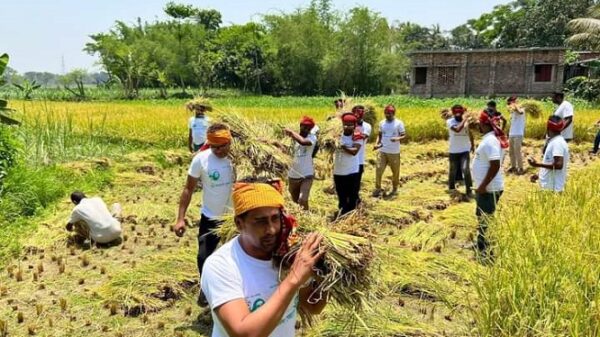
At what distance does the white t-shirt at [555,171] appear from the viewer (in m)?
5.02

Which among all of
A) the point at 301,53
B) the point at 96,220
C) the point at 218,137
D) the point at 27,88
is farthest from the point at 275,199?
the point at 301,53

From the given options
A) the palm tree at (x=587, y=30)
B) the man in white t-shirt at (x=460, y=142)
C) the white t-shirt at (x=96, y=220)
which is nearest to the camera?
the white t-shirt at (x=96, y=220)

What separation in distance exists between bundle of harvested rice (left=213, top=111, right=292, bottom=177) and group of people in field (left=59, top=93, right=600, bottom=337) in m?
0.36

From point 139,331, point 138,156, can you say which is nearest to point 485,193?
point 139,331

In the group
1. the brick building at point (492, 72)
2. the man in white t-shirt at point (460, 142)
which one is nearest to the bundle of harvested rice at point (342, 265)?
the man in white t-shirt at point (460, 142)

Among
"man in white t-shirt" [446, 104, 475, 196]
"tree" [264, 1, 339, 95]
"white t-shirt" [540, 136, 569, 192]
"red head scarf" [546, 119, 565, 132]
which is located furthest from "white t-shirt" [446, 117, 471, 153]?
"tree" [264, 1, 339, 95]

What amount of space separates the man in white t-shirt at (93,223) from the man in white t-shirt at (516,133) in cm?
676

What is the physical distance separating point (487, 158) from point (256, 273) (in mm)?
3479

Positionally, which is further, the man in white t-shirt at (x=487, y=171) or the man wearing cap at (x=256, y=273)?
the man in white t-shirt at (x=487, y=171)

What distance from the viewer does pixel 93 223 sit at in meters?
5.58

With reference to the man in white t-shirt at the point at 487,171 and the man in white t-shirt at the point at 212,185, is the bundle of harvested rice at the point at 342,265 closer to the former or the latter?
the man in white t-shirt at the point at 212,185

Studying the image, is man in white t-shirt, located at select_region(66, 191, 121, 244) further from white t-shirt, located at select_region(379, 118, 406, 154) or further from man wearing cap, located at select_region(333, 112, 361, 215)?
white t-shirt, located at select_region(379, 118, 406, 154)

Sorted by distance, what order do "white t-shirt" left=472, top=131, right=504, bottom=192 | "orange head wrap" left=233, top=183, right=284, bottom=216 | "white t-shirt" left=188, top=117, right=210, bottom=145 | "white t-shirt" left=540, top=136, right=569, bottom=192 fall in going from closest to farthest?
"orange head wrap" left=233, top=183, right=284, bottom=216, "white t-shirt" left=472, top=131, right=504, bottom=192, "white t-shirt" left=540, top=136, right=569, bottom=192, "white t-shirt" left=188, top=117, right=210, bottom=145

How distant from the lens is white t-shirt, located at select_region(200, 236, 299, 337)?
1758mm
